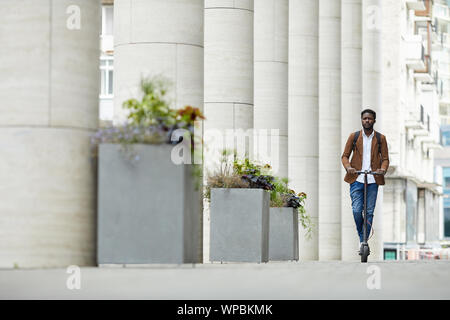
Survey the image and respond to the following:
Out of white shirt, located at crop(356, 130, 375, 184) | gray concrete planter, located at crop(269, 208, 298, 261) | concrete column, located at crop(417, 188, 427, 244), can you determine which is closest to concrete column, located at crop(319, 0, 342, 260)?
gray concrete planter, located at crop(269, 208, 298, 261)

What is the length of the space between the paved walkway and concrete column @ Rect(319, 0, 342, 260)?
2224 centimetres

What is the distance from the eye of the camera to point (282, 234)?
1972cm

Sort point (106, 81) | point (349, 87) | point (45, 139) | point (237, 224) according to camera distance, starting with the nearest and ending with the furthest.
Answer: point (45, 139) < point (237, 224) < point (349, 87) < point (106, 81)

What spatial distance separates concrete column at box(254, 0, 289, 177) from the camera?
25516mm

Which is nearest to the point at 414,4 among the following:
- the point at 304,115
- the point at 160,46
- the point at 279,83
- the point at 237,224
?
the point at 304,115

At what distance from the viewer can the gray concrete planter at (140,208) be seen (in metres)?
11.1

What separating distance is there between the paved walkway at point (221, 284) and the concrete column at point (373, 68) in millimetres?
24360

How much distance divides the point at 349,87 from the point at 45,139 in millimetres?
24326

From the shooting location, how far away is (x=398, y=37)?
59.7 metres

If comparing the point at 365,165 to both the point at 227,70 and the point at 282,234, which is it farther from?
the point at 227,70

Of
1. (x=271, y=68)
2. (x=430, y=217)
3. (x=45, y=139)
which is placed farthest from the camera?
(x=430, y=217)

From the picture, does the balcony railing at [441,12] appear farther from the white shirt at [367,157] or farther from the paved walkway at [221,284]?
the paved walkway at [221,284]

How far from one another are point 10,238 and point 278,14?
15425 millimetres
